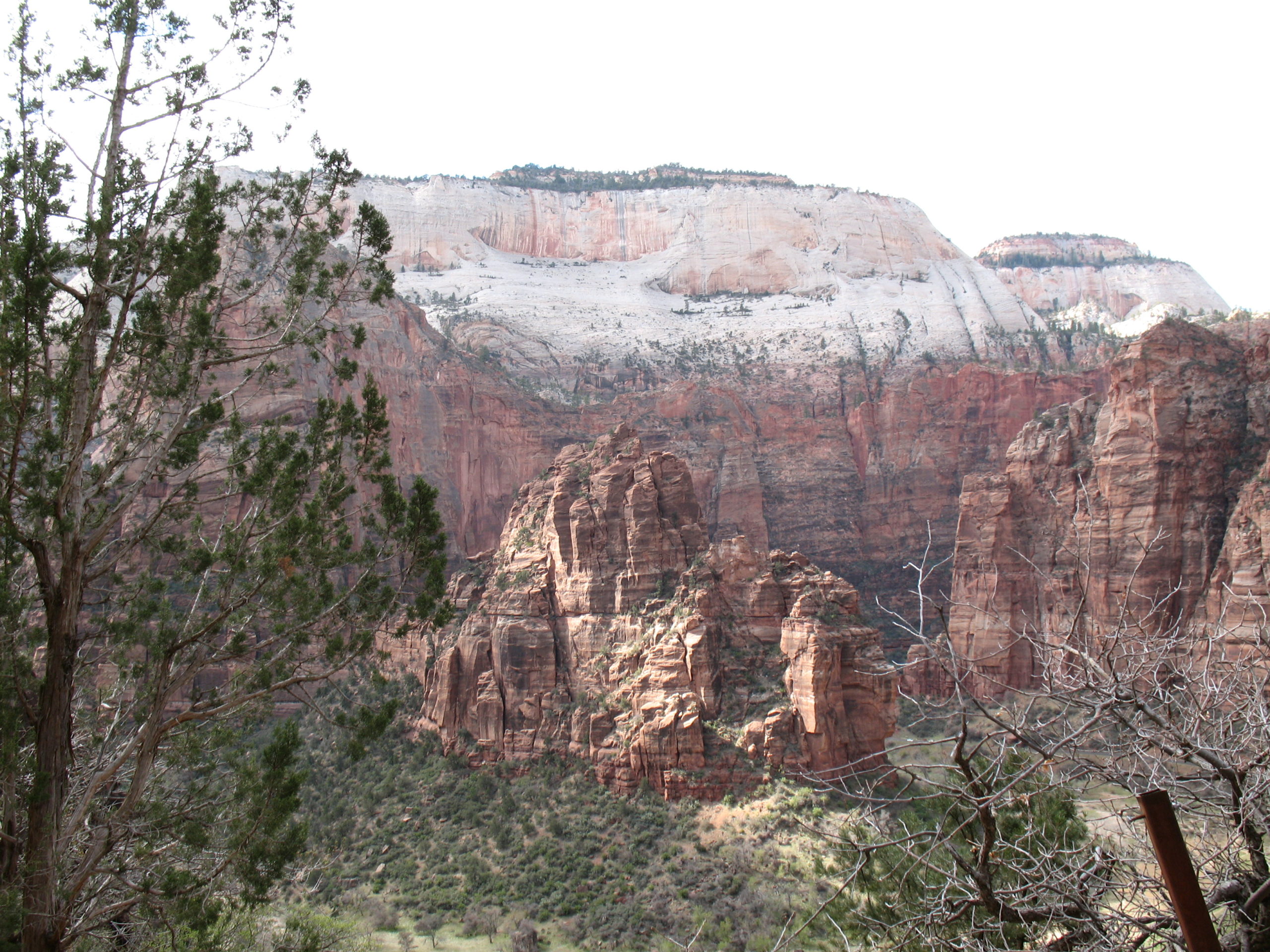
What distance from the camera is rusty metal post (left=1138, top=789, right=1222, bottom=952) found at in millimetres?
3924

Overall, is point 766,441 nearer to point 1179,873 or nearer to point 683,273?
point 683,273

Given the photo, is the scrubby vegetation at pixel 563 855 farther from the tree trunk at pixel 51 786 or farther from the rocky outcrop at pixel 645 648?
the tree trunk at pixel 51 786

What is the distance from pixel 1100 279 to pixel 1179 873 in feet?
516

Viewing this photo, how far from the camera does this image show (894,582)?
Answer: 66.5 meters

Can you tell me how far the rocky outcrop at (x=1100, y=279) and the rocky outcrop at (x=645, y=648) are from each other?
4333 inches

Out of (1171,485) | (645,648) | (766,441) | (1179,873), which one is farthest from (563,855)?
(766,441)

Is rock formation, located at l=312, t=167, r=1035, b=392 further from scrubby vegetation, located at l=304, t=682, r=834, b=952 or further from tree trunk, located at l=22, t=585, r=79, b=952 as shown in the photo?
tree trunk, located at l=22, t=585, r=79, b=952

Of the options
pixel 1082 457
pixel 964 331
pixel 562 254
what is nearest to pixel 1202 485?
pixel 1082 457

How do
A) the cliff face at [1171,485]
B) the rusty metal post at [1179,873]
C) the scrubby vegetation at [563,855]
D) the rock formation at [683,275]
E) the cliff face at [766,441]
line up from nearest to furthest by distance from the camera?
the rusty metal post at [1179,873], the scrubby vegetation at [563,855], the cliff face at [1171,485], the cliff face at [766,441], the rock formation at [683,275]

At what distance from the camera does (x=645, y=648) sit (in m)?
35.1

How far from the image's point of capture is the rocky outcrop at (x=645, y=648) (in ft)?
101

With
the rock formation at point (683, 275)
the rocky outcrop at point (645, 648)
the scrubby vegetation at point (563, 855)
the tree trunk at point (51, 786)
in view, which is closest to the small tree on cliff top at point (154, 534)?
the tree trunk at point (51, 786)

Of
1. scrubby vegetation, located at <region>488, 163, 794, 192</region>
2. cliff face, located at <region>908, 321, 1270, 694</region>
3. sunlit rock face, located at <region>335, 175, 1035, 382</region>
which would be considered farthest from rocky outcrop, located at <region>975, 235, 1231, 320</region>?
cliff face, located at <region>908, 321, 1270, 694</region>

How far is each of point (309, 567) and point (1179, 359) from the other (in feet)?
134
